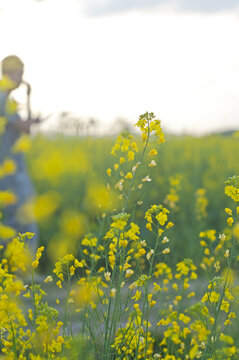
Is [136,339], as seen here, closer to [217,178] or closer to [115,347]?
[115,347]

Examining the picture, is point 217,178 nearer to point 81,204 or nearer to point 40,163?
point 81,204

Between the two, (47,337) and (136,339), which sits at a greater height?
(47,337)

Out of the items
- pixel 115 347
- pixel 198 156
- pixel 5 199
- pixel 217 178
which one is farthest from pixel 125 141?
pixel 198 156

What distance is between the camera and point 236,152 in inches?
339

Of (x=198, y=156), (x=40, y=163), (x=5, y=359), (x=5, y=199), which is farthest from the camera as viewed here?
(x=198, y=156)

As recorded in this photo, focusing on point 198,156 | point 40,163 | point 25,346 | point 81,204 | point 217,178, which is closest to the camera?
point 40,163

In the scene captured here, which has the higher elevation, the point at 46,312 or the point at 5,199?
the point at 5,199

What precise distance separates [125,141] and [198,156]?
6.30 m

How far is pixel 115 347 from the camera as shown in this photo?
6.23 feet

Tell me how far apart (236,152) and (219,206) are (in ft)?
7.00

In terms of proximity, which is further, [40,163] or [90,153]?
[90,153]

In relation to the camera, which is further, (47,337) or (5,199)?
(47,337)

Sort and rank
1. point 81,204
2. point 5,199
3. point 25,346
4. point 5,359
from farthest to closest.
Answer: point 81,204 → point 25,346 → point 5,359 → point 5,199

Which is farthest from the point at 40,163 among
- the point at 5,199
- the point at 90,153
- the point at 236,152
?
the point at 236,152
